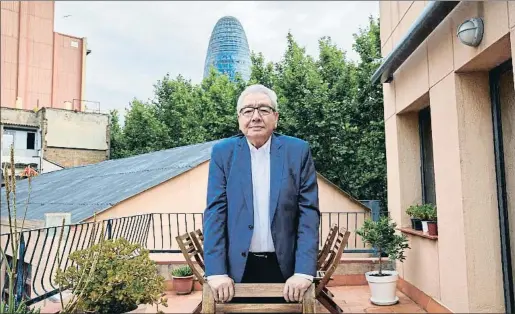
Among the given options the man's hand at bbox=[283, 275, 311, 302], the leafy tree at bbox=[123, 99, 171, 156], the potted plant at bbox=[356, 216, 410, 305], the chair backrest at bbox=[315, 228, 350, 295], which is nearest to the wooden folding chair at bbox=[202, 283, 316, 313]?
the man's hand at bbox=[283, 275, 311, 302]

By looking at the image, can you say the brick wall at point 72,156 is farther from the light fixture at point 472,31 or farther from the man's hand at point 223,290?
the man's hand at point 223,290

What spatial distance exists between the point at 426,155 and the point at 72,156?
21.1 m

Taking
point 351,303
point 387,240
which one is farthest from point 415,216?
point 351,303

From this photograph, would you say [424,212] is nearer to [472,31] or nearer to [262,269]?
[472,31]

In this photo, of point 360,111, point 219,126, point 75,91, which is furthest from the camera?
point 75,91

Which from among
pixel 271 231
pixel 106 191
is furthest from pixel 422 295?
pixel 106 191

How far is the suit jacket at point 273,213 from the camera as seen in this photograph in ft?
5.36

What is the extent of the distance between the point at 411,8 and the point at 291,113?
268 inches

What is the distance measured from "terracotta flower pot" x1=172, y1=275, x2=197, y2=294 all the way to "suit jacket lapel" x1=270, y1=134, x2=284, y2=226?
9.99 feet

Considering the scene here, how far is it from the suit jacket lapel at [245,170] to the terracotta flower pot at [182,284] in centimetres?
301

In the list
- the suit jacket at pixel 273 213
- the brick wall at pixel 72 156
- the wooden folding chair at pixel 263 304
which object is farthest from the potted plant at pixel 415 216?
the brick wall at pixel 72 156

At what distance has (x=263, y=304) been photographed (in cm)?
136

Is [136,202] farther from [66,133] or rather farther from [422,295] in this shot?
[66,133]

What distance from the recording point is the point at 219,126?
15.8m
